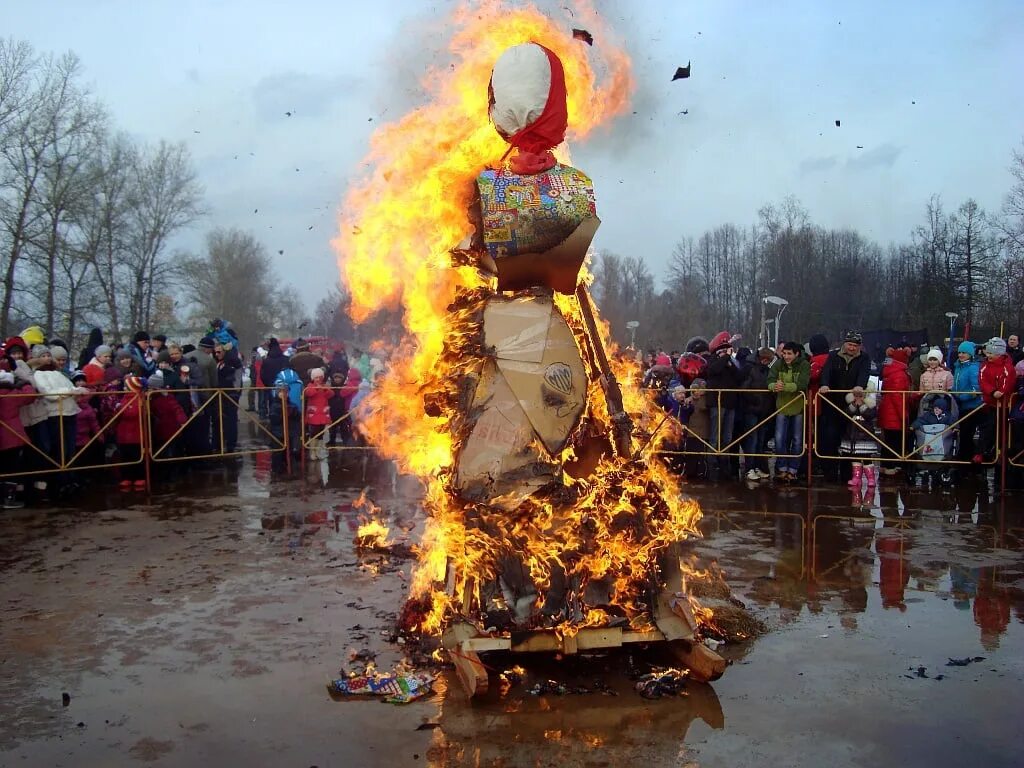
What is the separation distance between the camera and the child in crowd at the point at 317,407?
14.1 metres

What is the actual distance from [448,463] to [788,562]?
3647 mm

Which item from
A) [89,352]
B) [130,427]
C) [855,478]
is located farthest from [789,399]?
[89,352]

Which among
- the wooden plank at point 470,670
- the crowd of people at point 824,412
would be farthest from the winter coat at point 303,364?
the wooden plank at point 470,670

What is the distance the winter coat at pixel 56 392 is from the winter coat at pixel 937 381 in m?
11.3

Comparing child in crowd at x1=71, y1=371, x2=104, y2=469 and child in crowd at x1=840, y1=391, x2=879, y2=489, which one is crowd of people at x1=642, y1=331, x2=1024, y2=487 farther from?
child in crowd at x1=71, y1=371, x2=104, y2=469

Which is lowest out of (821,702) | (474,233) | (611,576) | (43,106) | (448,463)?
(821,702)

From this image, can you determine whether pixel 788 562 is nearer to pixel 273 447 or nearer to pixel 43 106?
pixel 273 447

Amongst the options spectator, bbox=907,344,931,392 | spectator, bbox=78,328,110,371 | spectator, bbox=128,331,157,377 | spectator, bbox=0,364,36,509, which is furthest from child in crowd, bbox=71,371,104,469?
spectator, bbox=907,344,931,392

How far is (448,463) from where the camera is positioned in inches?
214

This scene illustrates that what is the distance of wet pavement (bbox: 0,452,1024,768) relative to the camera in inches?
→ 160

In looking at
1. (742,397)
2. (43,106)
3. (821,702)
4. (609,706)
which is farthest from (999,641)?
(43,106)

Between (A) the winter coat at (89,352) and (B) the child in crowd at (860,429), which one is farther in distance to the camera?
(A) the winter coat at (89,352)

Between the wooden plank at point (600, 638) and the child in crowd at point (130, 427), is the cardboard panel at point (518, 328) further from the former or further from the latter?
the child in crowd at point (130, 427)

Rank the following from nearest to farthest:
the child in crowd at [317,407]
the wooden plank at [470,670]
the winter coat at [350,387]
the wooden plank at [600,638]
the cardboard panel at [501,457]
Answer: the wooden plank at [470,670] → the wooden plank at [600,638] → the cardboard panel at [501,457] → the child in crowd at [317,407] → the winter coat at [350,387]
